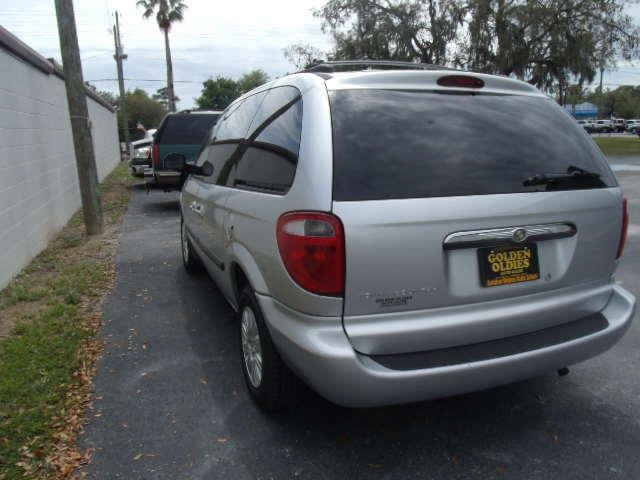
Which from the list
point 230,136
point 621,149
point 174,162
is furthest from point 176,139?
point 621,149

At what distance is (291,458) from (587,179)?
202 centimetres

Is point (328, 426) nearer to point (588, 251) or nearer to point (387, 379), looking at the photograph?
point (387, 379)

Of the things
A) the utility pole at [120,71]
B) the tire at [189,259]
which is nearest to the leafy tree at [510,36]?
the utility pole at [120,71]

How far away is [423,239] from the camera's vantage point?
229cm

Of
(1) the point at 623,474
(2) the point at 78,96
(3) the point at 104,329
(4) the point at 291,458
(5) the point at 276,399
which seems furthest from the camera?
(2) the point at 78,96

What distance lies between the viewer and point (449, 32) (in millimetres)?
26484

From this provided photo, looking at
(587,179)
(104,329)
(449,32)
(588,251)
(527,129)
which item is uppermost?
(449,32)

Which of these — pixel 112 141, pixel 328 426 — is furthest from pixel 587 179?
pixel 112 141

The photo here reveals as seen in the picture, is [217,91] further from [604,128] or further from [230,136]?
[230,136]

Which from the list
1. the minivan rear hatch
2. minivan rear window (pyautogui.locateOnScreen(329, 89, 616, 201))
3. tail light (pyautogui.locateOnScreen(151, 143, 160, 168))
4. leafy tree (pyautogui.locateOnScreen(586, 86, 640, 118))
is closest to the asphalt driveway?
the minivan rear hatch

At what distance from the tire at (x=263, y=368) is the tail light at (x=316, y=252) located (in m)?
0.54

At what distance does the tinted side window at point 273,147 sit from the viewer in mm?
2602

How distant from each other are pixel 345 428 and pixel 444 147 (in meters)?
1.55

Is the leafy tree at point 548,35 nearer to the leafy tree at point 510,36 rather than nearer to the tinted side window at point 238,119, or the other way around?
the leafy tree at point 510,36
